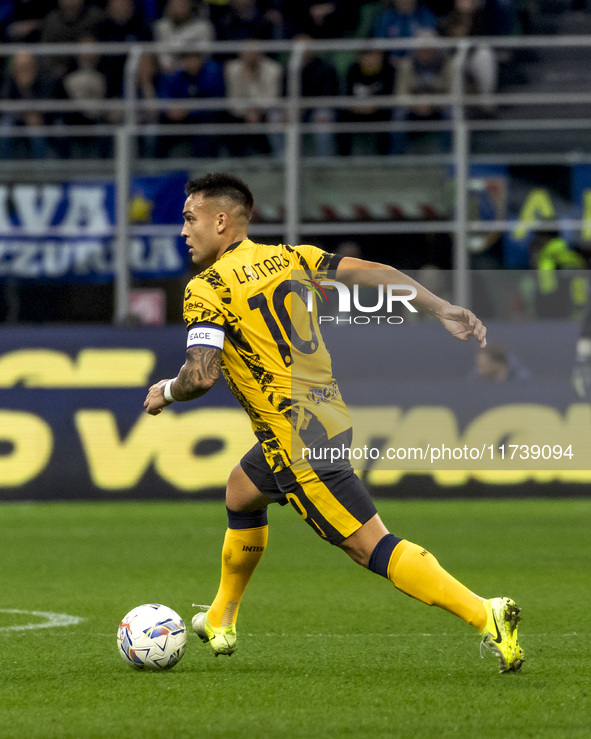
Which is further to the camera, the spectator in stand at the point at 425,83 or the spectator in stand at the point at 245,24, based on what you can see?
the spectator in stand at the point at 245,24

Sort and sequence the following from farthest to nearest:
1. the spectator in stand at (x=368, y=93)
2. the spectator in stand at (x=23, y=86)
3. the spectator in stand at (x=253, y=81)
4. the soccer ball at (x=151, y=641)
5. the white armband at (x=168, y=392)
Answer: the spectator in stand at (x=23, y=86)
the spectator in stand at (x=253, y=81)
the spectator in stand at (x=368, y=93)
the soccer ball at (x=151, y=641)
the white armband at (x=168, y=392)

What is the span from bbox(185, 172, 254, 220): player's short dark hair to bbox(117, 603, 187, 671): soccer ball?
1736 mm

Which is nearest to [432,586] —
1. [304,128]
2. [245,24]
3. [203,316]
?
[203,316]

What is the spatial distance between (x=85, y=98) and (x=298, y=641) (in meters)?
9.73

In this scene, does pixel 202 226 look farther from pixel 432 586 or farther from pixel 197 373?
pixel 432 586

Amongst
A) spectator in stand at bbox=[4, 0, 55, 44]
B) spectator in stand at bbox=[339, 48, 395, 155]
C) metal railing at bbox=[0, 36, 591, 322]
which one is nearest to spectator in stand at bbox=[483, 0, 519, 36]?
metal railing at bbox=[0, 36, 591, 322]

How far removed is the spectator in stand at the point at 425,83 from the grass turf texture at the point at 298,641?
4200 mm

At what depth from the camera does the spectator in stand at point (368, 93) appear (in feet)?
44.5

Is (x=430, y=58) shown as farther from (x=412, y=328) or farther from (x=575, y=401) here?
(x=575, y=401)

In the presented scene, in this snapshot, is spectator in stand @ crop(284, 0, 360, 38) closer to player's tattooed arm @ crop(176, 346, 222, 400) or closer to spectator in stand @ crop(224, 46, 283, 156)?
spectator in stand @ crop(224, 46, 283, 156)

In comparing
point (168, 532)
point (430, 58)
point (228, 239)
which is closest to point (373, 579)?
point (168, 532)

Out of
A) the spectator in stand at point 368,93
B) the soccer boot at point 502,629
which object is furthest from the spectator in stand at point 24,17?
the soccer boot at point 502,629

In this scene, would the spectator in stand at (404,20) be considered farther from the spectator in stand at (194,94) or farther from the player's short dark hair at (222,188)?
→ the player's short dark hair at (222,188)

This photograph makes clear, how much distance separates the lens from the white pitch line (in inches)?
259
